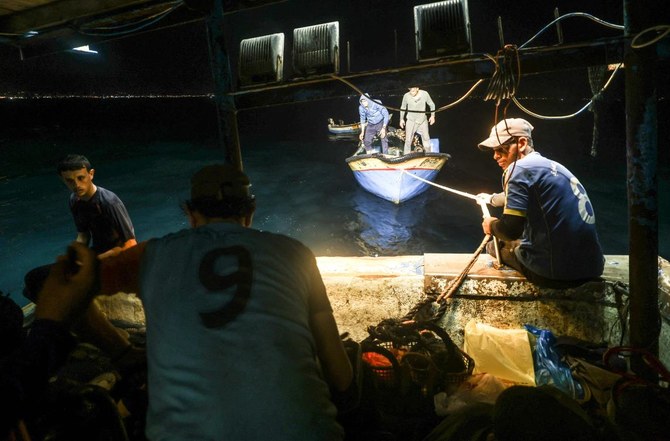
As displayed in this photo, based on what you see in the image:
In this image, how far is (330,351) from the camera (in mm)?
1906

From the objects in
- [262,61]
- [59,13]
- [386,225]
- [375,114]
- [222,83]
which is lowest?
[386,225]

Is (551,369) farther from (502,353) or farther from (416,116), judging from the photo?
(416,116)

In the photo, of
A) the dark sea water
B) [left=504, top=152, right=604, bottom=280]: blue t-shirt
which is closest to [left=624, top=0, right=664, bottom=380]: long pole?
[left=504, top=152, right=604, bottom=280]: blue t-shirt

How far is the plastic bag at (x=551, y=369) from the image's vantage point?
3.28m

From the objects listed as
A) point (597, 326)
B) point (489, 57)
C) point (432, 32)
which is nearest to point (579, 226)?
point (597, 326)

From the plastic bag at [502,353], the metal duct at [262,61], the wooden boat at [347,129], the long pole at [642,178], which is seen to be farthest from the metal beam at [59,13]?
the wooden boat at [347,129]

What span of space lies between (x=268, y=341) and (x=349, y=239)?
12.5 m

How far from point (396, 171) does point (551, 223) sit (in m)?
10.6

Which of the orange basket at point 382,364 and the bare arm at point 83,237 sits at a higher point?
the bare arm at point 83,237

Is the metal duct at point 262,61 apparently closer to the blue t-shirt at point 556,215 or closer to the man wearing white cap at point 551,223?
the man wearing white cap at point 551,223

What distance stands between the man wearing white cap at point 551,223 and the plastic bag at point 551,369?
68 cm

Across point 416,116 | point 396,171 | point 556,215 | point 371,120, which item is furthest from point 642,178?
point 371,120

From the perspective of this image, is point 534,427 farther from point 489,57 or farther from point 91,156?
point 91,156

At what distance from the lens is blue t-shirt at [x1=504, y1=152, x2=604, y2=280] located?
3689 millimetres
